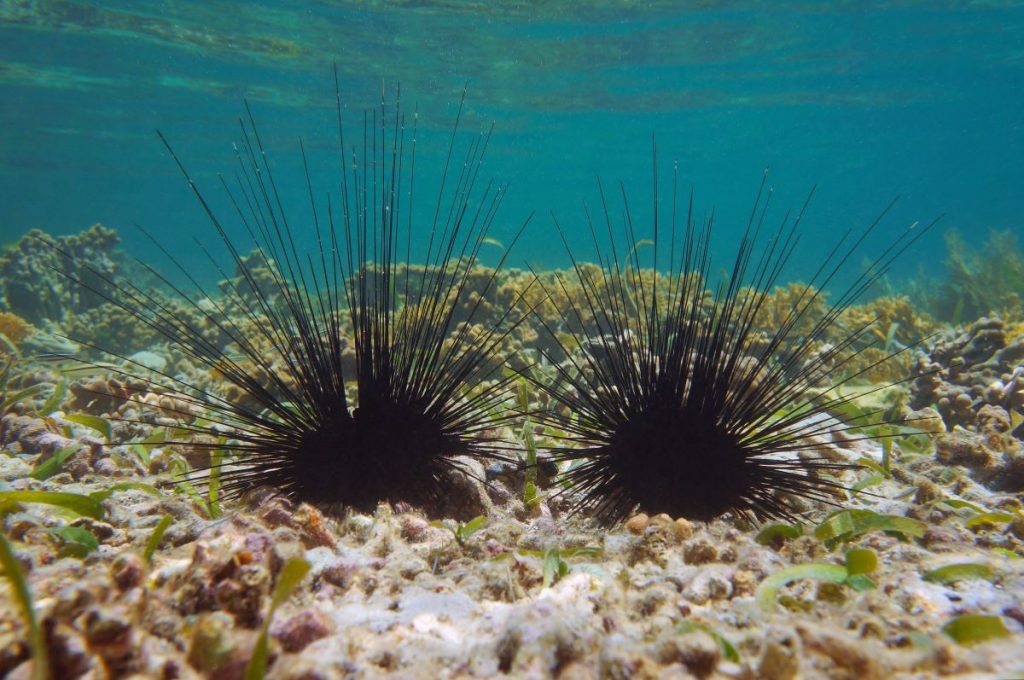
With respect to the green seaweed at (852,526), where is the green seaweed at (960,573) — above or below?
below

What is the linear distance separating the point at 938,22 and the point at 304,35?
26547mm

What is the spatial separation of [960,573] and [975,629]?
674 mm

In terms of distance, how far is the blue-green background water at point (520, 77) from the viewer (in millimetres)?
21969

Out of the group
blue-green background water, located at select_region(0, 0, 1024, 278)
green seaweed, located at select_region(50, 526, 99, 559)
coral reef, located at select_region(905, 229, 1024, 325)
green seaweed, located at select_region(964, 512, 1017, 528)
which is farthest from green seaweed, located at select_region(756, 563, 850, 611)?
blue-green background water, located at select_region(0, 0, 1024, 278)

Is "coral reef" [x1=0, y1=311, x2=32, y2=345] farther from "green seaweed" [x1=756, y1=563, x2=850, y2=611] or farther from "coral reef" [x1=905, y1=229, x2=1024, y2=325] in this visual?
"coral reef" [x1=905, y1=229, x2=1024, y2=325]

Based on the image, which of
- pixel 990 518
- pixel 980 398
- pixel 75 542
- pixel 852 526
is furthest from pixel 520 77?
pixel 75 542

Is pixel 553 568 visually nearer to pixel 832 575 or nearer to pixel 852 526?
pixel 832 575

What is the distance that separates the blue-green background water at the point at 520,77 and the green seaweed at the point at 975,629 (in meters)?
17.0

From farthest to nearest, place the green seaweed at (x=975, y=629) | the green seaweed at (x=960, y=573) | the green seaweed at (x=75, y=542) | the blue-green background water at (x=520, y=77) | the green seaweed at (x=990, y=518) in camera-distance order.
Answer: the blue-green background water at (x=520, y=77), the green seaweed at (x=990, y=518), the green seaweed at (x=75, y=542), the green seaweed at (x=960, y=573), the green seaweed at (x=975, y=629)

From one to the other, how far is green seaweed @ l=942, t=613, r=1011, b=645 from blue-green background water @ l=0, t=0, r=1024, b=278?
17.0 m

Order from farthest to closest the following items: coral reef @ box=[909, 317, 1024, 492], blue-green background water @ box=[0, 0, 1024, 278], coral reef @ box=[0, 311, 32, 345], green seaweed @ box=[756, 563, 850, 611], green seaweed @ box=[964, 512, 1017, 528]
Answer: blue-green background water @ box=[0, 0, 1024, 278] < coral reef @ box=[0, 311, 32, 345] < coral reef @ box=[909, 317, 1024, 492] < green seaweed @ box=[964, 512, 1017, 528] < green seaweed @ box=[756, 563, 850, 611]

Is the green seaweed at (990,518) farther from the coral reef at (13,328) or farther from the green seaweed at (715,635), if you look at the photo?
the coral reef at (13,328)

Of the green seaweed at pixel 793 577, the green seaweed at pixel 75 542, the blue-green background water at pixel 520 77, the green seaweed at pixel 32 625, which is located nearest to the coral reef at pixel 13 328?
the green seaweed at pixel 75 542

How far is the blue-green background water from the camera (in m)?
22.0
